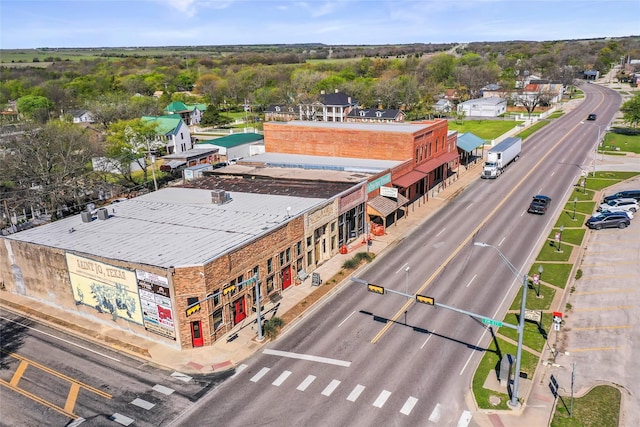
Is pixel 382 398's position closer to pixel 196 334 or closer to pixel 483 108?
pixel 196 334

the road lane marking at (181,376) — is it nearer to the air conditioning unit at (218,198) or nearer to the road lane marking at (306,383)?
the road lane marking at (306,383)

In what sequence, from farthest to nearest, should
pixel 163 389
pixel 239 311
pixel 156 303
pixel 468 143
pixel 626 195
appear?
pixel 468 143, pixel 626 195, pixel 239 311, pixel 156 303, pixel 163 389

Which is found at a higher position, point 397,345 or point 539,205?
point 539,205

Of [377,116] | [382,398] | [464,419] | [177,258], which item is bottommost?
[464,419]

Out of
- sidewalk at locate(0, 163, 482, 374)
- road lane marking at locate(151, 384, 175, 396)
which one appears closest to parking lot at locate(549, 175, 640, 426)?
sidewalk at locate(0, 163, 482, 374)

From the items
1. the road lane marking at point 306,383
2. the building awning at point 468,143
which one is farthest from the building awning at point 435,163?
the road lane marking at point 306,383

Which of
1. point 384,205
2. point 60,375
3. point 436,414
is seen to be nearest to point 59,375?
point 60,375
